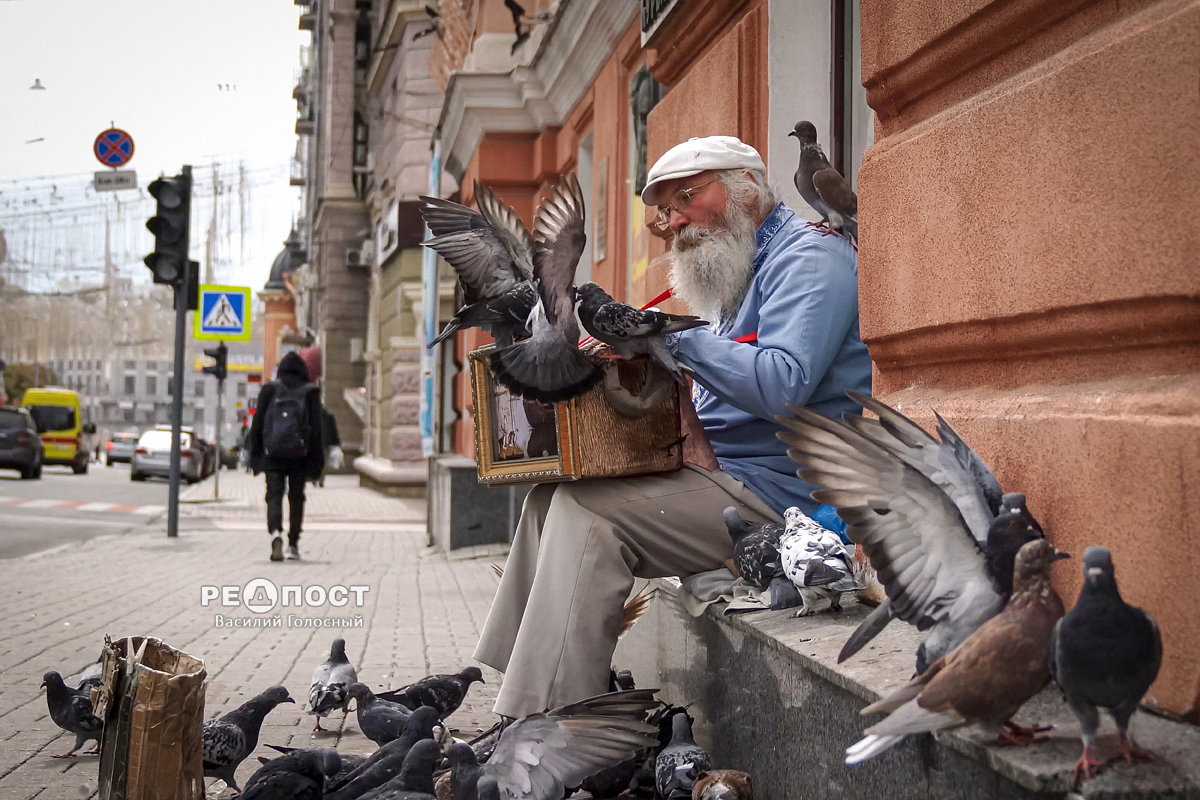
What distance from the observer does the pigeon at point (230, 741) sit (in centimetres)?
375

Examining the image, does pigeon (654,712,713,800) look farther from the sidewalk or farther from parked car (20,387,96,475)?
parked car (20,387,96,475)

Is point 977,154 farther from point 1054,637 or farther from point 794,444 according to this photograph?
point 1054,637

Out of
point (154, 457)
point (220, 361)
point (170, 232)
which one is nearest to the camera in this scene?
point (170, 232)

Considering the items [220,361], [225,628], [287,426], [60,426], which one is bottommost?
[225,628]

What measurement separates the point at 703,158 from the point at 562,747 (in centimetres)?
186

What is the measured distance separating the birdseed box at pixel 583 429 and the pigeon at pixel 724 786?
88 cm

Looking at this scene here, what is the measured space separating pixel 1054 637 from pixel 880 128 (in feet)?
5.99

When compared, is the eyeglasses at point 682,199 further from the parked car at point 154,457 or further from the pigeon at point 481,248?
the parked car at point 154,457

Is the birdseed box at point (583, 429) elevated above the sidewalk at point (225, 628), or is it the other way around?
the birdseed box at point (583, 429)

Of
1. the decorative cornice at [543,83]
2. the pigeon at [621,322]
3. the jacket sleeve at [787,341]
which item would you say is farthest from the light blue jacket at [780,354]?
the decorative cornice at [543,83]

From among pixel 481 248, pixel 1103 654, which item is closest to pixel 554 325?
pixel 481 248

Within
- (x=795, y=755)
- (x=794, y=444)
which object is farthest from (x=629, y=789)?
(x=794, y=444)

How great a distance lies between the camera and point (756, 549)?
10.8ft

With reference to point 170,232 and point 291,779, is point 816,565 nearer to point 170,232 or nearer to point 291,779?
point 291,779
